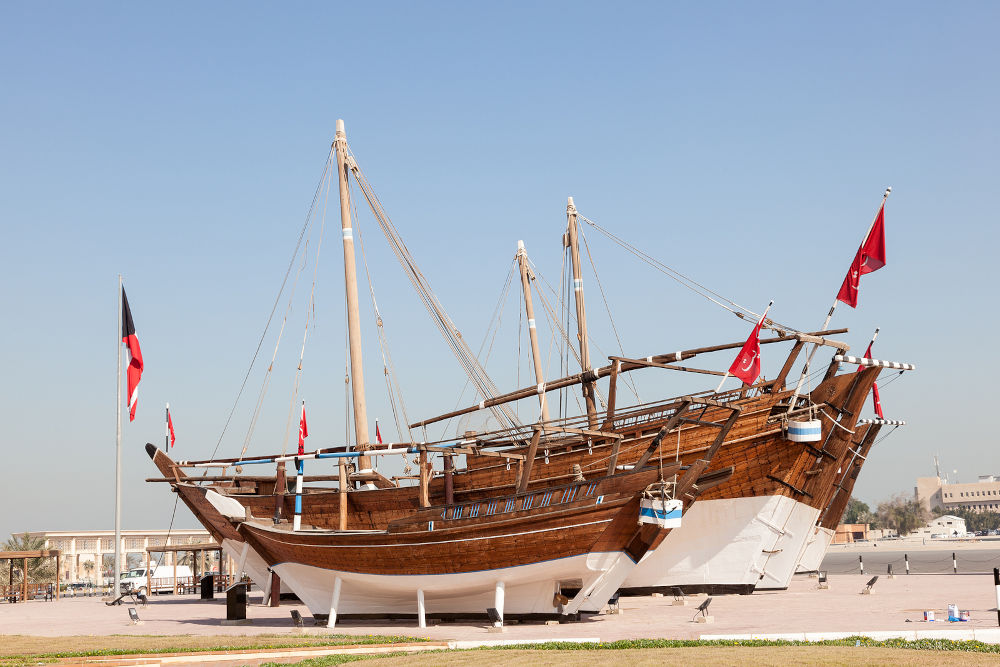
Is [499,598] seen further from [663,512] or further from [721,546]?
[721,546]

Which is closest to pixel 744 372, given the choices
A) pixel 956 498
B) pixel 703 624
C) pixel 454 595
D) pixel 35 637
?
pixel 703 624

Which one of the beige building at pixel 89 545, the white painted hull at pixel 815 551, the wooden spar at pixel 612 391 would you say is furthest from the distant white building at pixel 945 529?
the wooden spar at pixel 612 391

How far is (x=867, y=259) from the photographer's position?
22031 millimetres

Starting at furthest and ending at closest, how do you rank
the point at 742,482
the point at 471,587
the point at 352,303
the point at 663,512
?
the point at 352,303 < the point at 742,482 < the point at 471,587 < the point at 663,512

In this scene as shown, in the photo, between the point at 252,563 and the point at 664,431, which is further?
the point at 252,563

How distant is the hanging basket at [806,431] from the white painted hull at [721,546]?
6.84ft

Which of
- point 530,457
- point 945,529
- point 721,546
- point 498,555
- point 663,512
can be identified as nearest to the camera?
point 663,512

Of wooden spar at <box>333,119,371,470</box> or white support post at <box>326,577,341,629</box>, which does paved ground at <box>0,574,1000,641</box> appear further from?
wooden spar at <box>333,119,371,470</box>

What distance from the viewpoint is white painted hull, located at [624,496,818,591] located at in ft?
81.8

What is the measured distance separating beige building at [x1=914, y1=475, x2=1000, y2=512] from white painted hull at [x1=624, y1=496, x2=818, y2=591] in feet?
481

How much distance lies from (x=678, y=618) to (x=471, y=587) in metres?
4.17

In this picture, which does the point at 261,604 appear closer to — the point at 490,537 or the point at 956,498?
the point at 490,537

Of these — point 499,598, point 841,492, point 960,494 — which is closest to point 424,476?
point 499,598

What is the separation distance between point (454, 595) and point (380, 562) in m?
1.70
